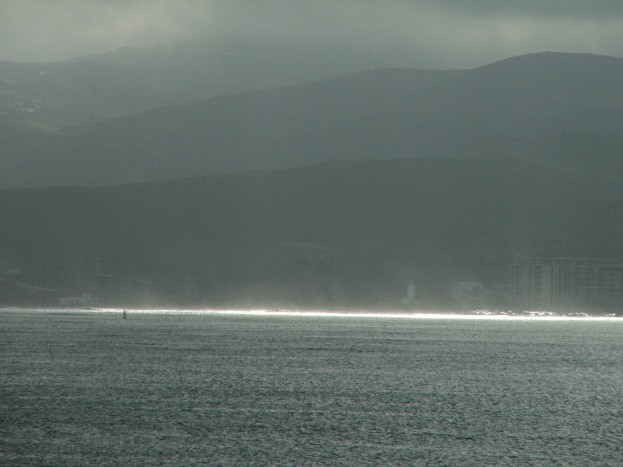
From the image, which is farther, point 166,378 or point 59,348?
point 59,348

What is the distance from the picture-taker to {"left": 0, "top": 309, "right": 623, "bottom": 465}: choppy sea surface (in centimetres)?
5834

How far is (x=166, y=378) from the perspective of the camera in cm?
9794

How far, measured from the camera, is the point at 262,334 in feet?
648

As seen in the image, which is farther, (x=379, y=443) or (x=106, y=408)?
(x=106, y=408)

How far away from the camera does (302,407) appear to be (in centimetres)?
7719

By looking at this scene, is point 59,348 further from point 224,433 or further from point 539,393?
point 224,433

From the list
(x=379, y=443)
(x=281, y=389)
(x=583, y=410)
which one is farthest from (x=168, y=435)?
(x=583, y=410)

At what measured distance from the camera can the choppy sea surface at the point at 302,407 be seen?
58344mm

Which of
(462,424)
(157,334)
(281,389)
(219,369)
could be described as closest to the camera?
(462,424)

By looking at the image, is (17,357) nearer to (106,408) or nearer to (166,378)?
(166,378)

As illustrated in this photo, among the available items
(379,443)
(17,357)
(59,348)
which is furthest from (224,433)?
(59,348)

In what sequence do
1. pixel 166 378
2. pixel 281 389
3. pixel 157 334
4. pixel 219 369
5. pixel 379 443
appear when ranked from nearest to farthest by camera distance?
pixel 379 443 → pixel 281 389 → pixel 166 378 → pixel 219 369 → pixel 157 334

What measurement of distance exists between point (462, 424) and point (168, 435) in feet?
63.2

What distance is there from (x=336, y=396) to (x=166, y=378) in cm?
1968
